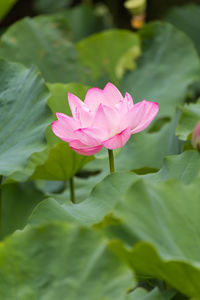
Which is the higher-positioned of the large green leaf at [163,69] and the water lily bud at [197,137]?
the water lily bud at [197,137]

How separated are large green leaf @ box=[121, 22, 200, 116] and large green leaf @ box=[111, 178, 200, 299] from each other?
1.06 meters

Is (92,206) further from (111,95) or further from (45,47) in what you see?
(45,47)

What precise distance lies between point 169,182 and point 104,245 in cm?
20

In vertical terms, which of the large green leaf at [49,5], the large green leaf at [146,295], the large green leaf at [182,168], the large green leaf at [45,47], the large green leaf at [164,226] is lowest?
the large green leaf at [49,5]

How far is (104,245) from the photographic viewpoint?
2.38ft

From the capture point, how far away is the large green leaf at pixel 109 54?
2.12m

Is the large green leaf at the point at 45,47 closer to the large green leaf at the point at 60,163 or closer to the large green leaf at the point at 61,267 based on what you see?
the large green leaf at the point at 60,163

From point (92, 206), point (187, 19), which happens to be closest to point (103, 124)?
point (92, 206)

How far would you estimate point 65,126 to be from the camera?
1014 mm

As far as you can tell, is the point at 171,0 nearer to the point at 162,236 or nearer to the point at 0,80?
the point at 0,80

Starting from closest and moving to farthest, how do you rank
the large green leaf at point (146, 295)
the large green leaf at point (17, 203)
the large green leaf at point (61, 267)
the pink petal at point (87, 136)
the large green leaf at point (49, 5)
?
the large green leaf at point (61, 267)
the large green leaf at point (146, 295)
the pink petal at point (87, 136)
the large green leaf at point (17, 203)
the large green leaf at point (49, 5)

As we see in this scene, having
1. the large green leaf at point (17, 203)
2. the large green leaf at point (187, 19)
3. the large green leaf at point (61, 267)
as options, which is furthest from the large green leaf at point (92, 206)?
the large green leaf at point (187, 19)

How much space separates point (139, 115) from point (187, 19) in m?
2.29

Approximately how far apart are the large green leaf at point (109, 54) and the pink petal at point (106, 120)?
1102 millimetres
